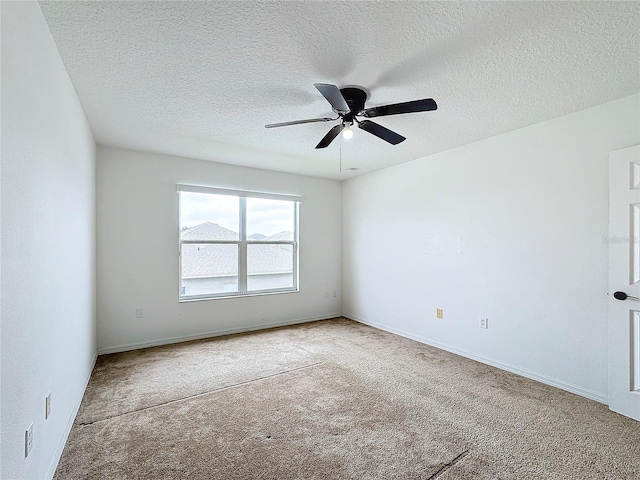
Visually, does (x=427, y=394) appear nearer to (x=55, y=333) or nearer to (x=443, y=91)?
(x=443, y=91)

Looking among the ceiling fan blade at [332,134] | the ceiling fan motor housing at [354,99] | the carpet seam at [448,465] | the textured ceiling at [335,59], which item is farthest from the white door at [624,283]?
the ceiling fan blade at [332,134]

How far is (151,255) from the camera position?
412 centimetres

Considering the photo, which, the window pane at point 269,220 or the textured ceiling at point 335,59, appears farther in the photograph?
the window pane at point 269,220

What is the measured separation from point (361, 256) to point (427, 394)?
2.77 metres

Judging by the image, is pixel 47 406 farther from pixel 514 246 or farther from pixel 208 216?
pixel 514 246

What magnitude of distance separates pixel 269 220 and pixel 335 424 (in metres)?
3.34

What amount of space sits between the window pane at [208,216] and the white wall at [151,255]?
0.16 metres

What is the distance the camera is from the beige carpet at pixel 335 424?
74.2 inches

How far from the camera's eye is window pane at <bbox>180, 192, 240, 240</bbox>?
4.41 metres

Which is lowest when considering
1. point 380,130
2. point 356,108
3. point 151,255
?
point 151,255

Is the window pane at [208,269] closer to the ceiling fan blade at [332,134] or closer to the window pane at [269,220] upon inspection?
the window pane at [269,220]

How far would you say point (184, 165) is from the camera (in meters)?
4.33

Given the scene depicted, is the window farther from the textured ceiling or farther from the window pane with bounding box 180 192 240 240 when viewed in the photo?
the textured ceiling

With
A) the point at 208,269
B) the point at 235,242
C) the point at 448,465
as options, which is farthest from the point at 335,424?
the point at 235,242
